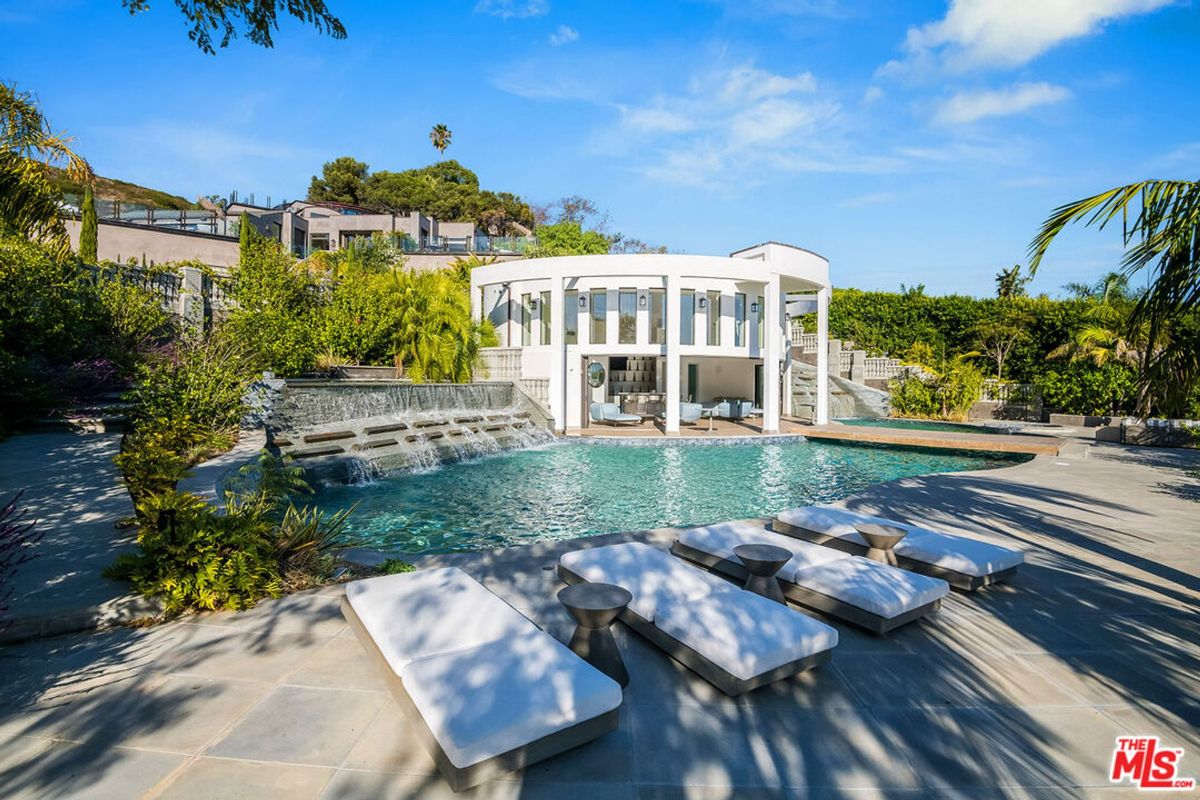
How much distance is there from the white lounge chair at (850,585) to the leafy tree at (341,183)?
202 ft

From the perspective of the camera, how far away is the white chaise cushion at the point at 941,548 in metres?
4.70

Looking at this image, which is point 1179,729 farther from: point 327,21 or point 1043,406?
point 1043,406

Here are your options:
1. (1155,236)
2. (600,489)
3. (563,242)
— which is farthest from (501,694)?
(563,242)

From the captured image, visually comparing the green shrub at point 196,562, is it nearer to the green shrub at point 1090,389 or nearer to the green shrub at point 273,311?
the green shrub at point 273,311

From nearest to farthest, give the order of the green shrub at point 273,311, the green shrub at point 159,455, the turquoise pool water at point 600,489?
the green shrub at point 159,455 → the turquoise pool water at point 600,489 → the green shrub at point 273,311

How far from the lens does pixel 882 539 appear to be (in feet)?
16.1

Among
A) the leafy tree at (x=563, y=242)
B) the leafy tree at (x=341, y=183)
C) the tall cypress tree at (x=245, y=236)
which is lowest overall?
the tall cypress tree at (x=245, y=236)

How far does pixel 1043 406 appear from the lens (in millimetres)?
20141

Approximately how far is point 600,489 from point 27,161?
10.9 metres

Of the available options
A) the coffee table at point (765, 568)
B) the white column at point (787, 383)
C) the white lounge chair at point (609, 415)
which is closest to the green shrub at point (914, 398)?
the white column at point (787, 383)

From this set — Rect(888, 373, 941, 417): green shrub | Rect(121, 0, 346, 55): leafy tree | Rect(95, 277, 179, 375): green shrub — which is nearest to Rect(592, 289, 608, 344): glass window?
Rect(95, 277, 179, 375): green shrub

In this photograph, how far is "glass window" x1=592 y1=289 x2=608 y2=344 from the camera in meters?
18.5

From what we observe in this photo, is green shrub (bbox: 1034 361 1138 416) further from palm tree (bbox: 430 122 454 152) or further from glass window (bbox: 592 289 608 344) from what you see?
palm tree (bbox: 430 122 454 152)

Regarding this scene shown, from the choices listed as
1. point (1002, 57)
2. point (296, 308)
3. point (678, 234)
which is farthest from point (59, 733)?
point (678, 234)
